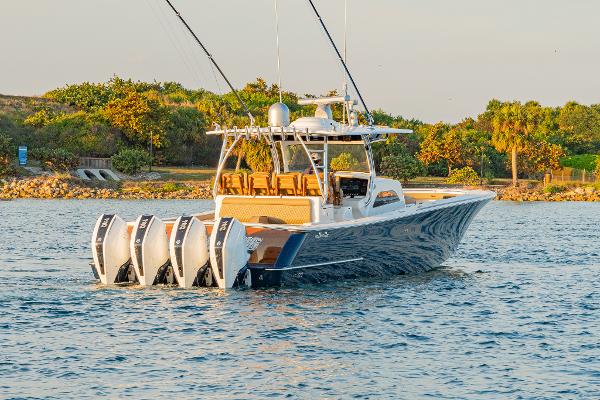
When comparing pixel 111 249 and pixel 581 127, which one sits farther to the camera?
pixel 581 127

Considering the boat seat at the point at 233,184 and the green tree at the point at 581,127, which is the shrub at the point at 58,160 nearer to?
the green tree at the point at 581,127

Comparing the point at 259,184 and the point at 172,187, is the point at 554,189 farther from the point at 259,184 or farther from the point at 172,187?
the point at 259,184

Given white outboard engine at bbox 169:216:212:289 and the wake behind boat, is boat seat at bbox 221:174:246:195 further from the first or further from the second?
white outboard engine at bbox 169:216:212:289

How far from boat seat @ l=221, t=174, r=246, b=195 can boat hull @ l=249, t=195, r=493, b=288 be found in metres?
2.86

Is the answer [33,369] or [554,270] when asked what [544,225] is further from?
[33,369]

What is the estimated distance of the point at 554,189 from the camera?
93.0 meters

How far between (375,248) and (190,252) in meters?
5.00

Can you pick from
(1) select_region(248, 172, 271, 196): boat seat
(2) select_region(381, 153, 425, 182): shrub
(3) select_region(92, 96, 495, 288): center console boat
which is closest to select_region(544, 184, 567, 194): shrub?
(2) select_region(381, 153, 425, 182): shrub

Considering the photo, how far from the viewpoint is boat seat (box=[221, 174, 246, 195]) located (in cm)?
2403

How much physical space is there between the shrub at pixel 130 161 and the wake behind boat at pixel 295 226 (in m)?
62.4

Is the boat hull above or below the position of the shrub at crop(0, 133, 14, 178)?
below

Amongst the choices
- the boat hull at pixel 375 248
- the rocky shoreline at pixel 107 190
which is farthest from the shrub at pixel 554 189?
the boat hull at pixel 375 248

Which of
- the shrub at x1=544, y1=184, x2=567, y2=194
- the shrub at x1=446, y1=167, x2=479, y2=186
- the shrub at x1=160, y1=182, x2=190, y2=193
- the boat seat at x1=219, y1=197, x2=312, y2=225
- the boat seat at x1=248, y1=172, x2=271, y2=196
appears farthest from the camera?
the shrub at x1=544, y1=184, x2=567, y2=194

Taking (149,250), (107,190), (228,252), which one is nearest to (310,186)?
(228,252)
